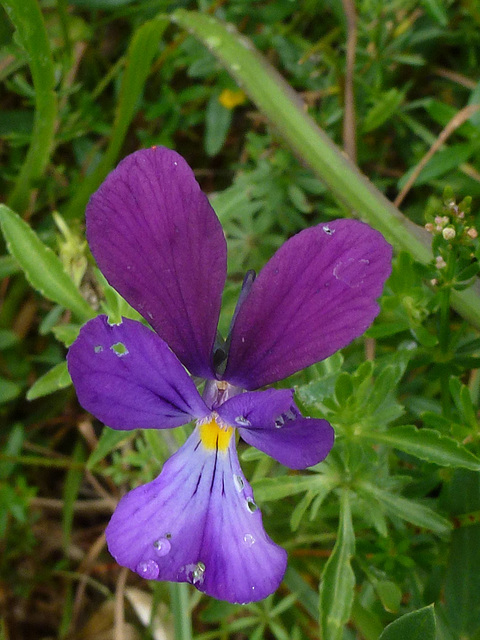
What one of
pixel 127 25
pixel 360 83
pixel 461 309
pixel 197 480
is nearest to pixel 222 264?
pixel 197 480

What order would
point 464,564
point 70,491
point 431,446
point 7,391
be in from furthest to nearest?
1. point 70,491
2. point 7,391
3. point 464,564
4. point 431,446

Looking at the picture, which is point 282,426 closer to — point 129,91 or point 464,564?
point 464,564

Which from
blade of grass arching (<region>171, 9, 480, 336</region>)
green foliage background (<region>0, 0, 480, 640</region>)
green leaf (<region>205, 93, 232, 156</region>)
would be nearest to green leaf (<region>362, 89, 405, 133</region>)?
green foliage background (<region>0, 0, 480, 640</region>)

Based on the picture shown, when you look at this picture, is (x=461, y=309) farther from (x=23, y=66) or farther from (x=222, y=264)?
(x=23, y=66)

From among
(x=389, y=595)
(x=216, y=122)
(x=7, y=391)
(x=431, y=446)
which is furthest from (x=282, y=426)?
(x=216, y=122)

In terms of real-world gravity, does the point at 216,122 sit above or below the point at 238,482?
above

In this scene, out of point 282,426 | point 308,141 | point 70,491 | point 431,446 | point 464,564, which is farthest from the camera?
point 70,491

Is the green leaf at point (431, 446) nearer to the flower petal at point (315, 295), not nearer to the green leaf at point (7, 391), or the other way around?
the flower petal at point (315, 295)
